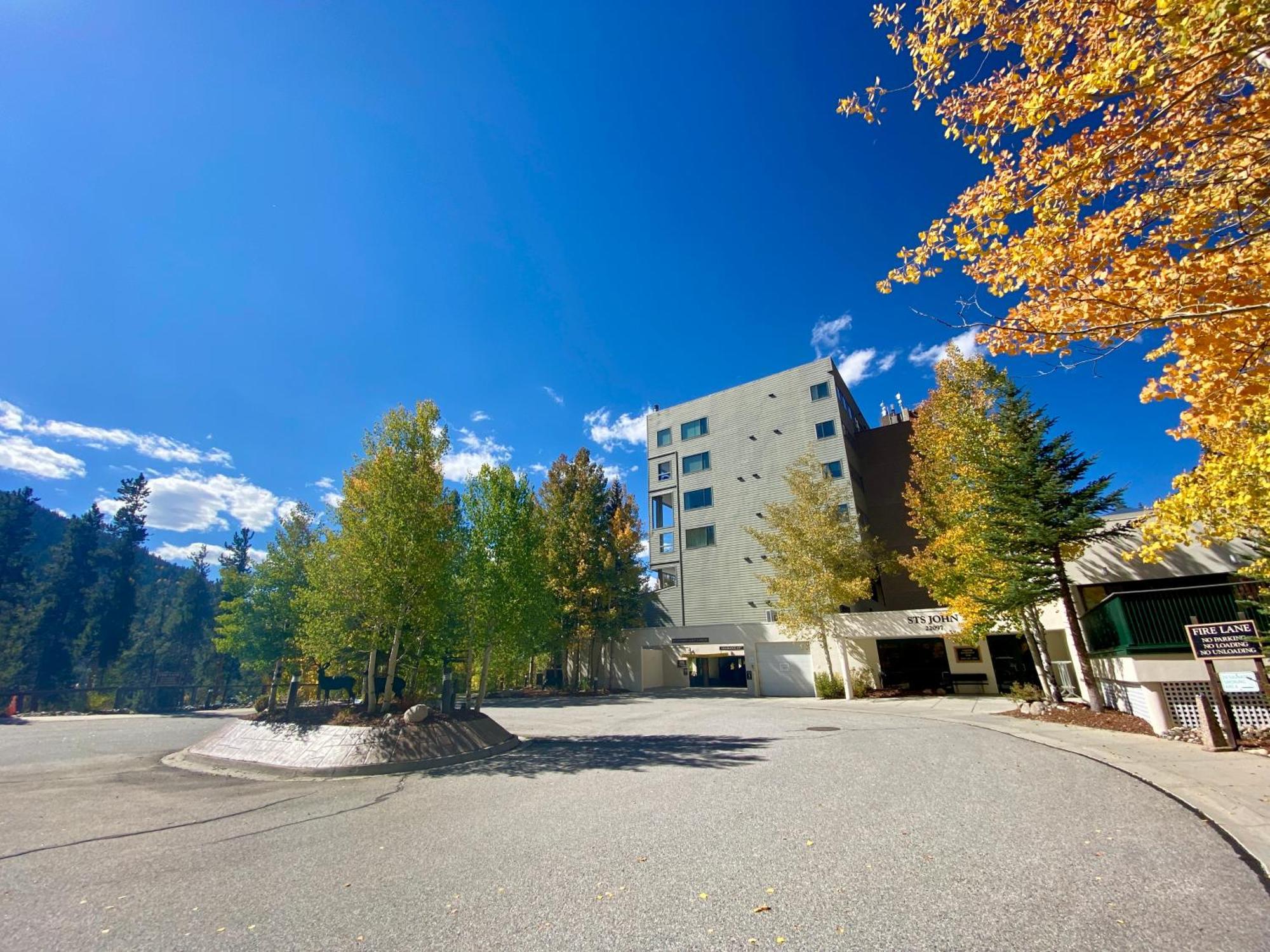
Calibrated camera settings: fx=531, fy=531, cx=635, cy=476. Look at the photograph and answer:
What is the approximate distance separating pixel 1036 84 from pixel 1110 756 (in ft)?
37.8

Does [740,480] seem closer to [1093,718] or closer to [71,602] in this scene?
[1093,718]

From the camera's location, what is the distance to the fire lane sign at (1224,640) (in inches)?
391

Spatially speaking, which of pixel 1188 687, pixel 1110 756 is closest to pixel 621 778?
pixel 1110 756

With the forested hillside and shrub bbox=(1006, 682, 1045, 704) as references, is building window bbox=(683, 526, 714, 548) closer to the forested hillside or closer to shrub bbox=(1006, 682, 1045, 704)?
shrub bbox=(1006, 682, 1045, 704)

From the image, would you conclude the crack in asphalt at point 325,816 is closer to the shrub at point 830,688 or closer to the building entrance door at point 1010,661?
the shrub at point 830,688

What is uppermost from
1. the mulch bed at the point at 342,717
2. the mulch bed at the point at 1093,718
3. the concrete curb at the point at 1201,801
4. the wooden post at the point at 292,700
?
the wooden post at the point at 292,700

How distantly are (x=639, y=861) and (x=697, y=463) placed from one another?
36.9 m

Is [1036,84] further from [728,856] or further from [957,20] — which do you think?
[728,856]

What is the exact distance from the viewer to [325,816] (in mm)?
7793

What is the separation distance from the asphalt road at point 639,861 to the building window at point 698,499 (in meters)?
29.5

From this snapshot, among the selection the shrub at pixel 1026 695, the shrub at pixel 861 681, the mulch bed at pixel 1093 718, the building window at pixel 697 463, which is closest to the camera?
the mulch bed at pixel 1093 718

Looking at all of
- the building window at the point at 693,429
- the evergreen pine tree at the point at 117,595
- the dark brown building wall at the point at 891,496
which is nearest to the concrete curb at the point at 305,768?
the dark brown building wall at the point at 891,496

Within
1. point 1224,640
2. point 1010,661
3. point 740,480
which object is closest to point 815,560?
point 1010,661

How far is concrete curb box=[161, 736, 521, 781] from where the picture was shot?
34.8ft
